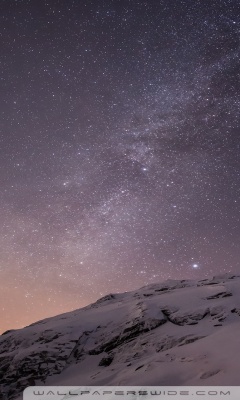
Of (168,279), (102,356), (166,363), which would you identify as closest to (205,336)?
(166,363)

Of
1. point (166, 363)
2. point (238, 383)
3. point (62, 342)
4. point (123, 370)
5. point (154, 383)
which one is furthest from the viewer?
point (62, 342)

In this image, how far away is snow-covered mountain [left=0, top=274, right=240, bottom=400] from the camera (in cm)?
1184

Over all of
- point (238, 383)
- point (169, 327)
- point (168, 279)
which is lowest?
point (238, 383)

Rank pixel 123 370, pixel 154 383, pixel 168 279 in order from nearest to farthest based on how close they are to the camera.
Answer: pixel 154 383
pixel 123 370
pixel 168 279

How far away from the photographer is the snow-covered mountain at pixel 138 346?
1184 centimetres

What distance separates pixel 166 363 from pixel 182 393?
659 cm

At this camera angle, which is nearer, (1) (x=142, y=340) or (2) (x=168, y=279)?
(1) (x=142, y=340)

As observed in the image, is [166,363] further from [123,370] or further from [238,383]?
[238,383]

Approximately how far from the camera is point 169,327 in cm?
1828

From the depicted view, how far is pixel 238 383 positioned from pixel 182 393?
2508 millimetres

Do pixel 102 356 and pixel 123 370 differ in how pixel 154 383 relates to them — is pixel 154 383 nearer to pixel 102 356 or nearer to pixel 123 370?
pixel 123 370

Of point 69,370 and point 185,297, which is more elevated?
point 185,297

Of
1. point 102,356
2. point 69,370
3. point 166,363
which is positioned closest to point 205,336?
point 166,363

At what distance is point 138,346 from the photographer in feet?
57.0
